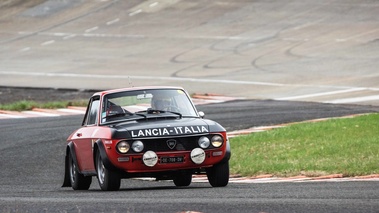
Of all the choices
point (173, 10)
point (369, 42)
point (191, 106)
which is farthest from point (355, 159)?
point (173, 10)

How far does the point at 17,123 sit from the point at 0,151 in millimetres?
4754

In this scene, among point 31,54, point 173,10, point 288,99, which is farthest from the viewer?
point 173,10

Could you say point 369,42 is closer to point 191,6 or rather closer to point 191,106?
point 191,6

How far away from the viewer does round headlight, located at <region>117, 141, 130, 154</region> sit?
13.7 m

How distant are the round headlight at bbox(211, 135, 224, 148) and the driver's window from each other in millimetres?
1879

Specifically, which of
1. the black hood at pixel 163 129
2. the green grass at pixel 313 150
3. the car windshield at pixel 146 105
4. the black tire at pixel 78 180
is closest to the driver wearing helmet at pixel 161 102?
the car windshield at pixel 146 105

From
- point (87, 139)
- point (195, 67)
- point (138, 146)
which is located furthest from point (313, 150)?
point (195, 67)

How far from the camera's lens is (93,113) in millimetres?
15422

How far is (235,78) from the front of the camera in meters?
35.2

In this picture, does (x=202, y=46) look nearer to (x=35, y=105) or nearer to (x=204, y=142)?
(x=35, y=105)

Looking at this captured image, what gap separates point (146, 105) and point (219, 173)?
1436 mm

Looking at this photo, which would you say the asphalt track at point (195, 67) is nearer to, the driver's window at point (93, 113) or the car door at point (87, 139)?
the car door at point (87, 139)

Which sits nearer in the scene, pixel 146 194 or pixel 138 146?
pixel 146 194

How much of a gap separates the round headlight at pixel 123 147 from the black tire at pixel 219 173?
3.30ft
